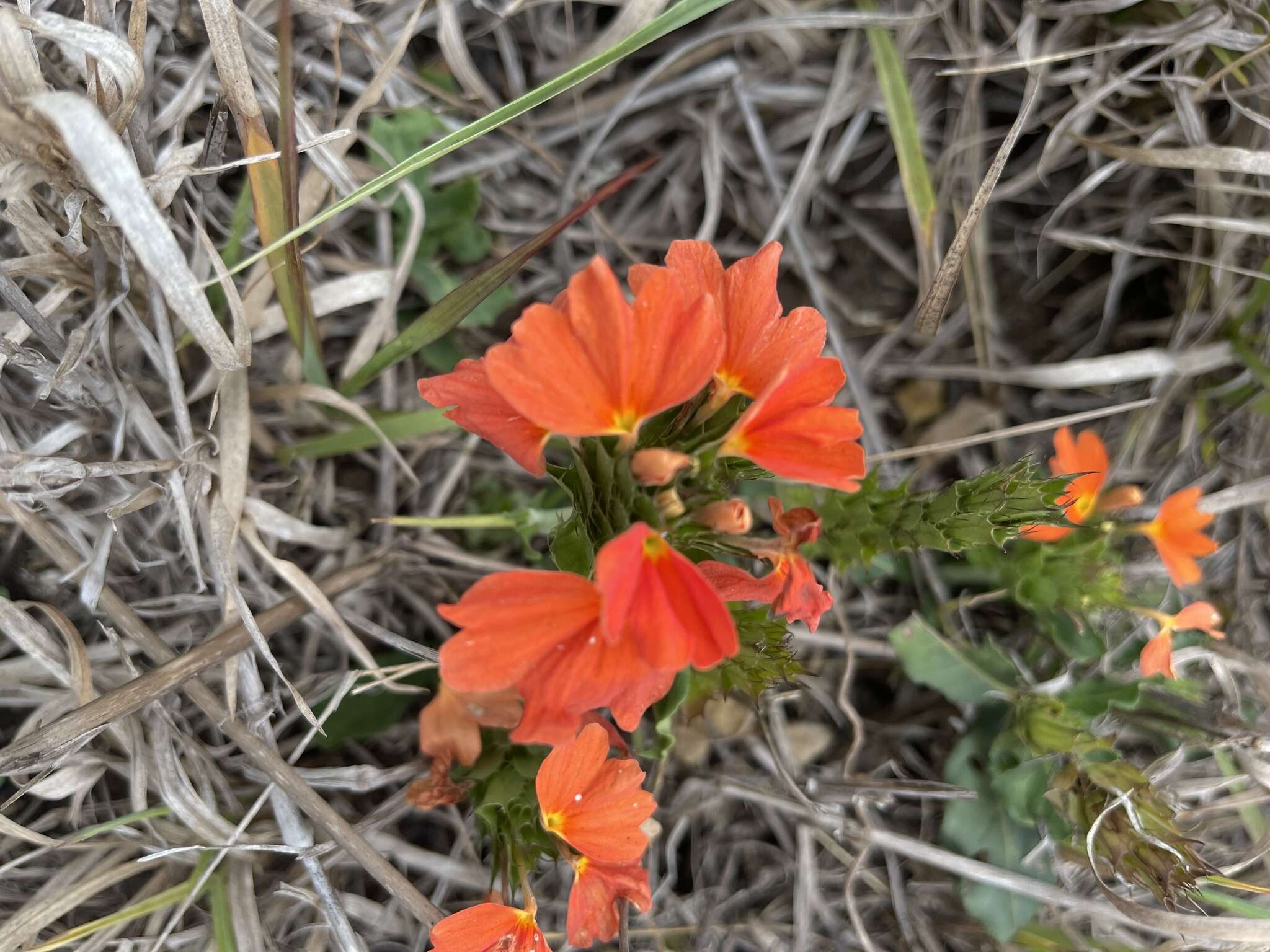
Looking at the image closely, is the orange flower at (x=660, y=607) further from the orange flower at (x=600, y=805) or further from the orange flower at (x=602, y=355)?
the orange flower at (x=600, y=805)

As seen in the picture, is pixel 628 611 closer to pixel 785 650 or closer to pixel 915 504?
pixel 785 650

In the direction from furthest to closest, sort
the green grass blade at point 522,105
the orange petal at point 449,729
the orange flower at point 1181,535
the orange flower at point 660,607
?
the orange flower at point 1181,535
the orange petal at point 449,729
the green grass blade at point 522,105
the orange flower at point 660,607

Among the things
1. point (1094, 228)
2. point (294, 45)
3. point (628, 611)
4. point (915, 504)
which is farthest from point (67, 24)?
point (1094, 228)

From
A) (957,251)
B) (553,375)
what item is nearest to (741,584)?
(553,375)

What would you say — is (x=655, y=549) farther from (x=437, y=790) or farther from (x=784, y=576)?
(x=437, y=790)

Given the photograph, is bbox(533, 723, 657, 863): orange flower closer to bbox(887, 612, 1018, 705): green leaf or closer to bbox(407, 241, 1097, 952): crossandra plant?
bbox(407, 241, 1097, 952): crossandra plant

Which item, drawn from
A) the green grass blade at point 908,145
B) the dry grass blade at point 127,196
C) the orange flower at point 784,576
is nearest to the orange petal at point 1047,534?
the green grass blade at point 908,145
